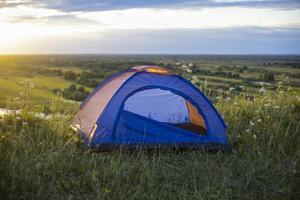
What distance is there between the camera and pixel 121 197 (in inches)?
159

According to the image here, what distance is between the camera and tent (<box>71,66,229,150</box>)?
18.3ft

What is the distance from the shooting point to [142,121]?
601 centimetres

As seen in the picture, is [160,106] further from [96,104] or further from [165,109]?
[96,104]

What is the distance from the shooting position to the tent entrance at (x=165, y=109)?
20.9ft

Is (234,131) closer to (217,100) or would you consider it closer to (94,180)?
(217,100)

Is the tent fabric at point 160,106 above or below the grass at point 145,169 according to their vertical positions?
above

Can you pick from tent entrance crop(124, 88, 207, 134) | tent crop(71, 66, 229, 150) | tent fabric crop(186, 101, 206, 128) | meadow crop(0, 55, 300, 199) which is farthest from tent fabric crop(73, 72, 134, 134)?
tent fabric crop(186, 101, 206, 128)

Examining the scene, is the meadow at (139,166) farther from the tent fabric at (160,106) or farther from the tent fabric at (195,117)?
the tent fabric at (160,106)

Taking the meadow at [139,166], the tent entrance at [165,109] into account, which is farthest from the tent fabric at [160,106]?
the meadow at [139,166]

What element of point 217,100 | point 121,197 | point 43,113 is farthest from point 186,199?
point 217,100

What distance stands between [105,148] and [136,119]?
794 mm

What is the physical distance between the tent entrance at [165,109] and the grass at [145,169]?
0.68m

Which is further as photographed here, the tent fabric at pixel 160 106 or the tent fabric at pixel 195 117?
the tent fabric at pixel 160 106

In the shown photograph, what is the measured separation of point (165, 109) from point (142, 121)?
0.92 metres
